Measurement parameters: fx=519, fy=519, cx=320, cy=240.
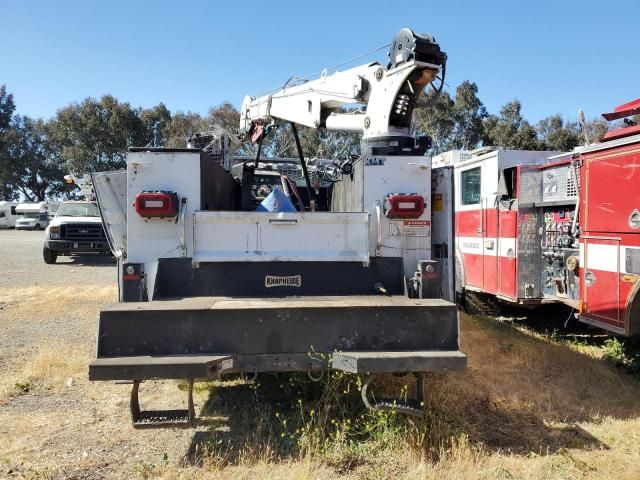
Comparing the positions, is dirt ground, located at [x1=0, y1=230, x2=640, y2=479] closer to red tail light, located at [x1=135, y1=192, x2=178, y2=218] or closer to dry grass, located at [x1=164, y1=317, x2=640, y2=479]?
dry grass, located at [x1=164, y1=317, x2=640, y2=479]

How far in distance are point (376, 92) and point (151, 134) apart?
123 ft

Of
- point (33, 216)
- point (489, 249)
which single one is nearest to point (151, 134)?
point (33, 216)

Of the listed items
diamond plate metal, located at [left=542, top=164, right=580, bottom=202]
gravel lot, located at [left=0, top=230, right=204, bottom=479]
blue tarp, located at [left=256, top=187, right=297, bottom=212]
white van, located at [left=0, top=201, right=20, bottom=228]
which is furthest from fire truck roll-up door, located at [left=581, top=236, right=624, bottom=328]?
white van, located at [left=0, top=201, right=20, bottom=228]

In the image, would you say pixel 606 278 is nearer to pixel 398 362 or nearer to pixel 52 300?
pixel 398 362

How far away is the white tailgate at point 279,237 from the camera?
4.33 m

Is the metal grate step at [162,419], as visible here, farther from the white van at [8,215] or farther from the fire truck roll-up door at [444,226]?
the white van at [8,215]

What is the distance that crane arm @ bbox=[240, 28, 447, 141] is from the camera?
502cm

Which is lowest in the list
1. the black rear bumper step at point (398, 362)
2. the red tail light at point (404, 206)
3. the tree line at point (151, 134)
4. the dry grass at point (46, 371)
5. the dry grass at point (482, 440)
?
the dry grass at point (482, 440)

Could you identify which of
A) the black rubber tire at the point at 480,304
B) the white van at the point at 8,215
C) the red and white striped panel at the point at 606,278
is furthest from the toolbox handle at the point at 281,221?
the white van at the point at 8,215

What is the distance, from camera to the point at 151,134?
39.8 meters

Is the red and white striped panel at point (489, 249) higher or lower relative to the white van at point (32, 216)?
lower

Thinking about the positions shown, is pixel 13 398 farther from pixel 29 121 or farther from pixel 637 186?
pixel 29 121

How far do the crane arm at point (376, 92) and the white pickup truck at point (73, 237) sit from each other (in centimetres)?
1154

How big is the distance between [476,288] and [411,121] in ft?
14.8
